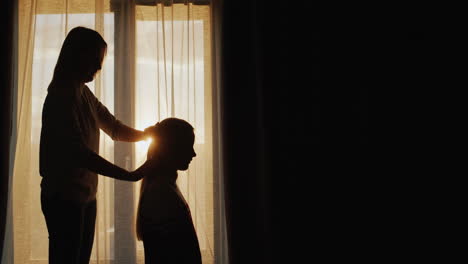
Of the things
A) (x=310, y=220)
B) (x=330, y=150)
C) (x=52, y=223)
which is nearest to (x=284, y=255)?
(x=310, y=220)

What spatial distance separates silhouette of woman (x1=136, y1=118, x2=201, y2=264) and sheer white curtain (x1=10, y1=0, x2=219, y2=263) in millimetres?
888

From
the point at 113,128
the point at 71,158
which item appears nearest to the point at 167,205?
the point at 71,158

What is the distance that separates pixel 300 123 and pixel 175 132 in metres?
1.06

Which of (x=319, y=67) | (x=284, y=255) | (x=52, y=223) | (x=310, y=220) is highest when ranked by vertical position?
(x=319, y=67)

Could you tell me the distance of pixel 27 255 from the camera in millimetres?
2023

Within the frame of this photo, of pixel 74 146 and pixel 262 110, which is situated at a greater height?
pixel 262 110

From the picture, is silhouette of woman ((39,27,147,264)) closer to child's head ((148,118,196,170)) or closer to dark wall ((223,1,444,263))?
child's head ((148,118,196,170))

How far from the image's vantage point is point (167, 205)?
107cm

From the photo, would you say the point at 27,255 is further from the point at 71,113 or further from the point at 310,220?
the point at 310,220

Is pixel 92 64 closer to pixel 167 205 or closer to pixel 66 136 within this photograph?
pixel 66 136

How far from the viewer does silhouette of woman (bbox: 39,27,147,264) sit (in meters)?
1.08

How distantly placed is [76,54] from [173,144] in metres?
0.43

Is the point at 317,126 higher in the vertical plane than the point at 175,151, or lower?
higher

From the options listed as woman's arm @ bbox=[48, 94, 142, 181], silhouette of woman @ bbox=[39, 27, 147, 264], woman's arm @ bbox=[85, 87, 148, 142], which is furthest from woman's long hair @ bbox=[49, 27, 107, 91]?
woman's arm @ bbox=[85, 87, 148, 142]
